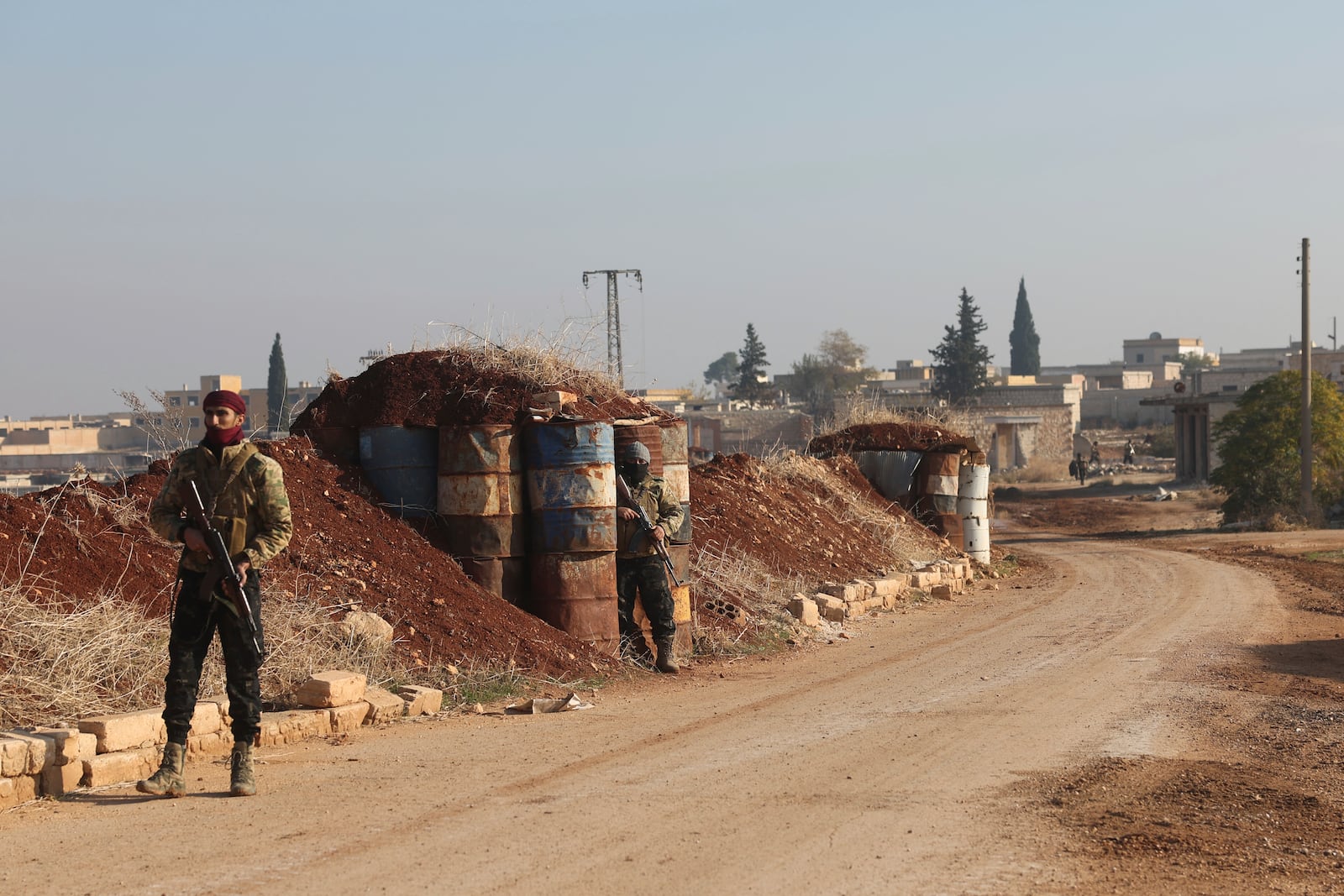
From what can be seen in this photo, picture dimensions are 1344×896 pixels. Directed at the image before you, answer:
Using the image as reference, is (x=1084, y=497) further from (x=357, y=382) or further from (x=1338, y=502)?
(x=357, y=382)

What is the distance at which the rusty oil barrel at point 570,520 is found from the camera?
11852 mm

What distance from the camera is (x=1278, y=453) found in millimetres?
37906

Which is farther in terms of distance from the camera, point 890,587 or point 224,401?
point 890,587

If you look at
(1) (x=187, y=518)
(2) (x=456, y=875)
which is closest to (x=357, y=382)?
(1) (x=187, y=518)

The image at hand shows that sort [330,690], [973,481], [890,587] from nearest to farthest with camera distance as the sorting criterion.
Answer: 1. [330,690]
2. [890,587]
3. [973,481]

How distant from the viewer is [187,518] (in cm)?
728

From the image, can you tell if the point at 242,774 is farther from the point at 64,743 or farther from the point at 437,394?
the point at 437,394

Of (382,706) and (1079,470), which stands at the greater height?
(382,706)

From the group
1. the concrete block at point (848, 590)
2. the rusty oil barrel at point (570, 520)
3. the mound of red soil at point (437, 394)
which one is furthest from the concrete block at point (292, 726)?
the concrete block at point (848, 590)

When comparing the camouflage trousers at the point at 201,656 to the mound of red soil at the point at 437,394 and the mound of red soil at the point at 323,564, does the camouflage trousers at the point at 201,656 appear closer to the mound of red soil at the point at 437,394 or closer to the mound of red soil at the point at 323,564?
the mound of red soil at the point at 323,564

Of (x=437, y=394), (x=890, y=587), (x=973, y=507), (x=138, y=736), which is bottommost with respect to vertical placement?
(x=890, y=587)

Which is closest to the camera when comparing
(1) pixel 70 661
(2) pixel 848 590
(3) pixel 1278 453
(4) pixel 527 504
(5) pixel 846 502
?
(1) pixel 70 661

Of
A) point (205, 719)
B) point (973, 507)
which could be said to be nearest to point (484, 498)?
point (205, 719)

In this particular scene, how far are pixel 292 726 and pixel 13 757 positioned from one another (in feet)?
6.26
